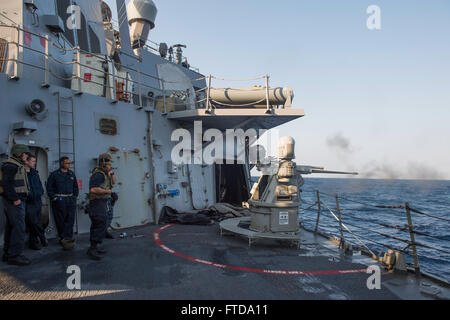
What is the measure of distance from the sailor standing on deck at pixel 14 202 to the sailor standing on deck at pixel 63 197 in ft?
2.72

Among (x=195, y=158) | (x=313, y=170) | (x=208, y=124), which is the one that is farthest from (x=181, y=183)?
(x=313, y=170)

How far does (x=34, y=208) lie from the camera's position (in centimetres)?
492

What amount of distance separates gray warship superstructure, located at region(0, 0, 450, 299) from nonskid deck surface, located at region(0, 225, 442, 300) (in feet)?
0.22

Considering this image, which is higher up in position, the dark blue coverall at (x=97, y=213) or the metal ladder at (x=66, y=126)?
the metal ladder at (x=66, y=126)

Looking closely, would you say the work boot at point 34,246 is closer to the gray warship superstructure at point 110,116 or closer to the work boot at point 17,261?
the gray warship superstructure at point 110,116

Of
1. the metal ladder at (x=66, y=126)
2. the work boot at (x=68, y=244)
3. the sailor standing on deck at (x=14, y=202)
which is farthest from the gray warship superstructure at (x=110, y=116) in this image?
the sailor standing on deck at (x=14, y=202)

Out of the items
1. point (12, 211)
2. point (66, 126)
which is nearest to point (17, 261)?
point (12, 211)

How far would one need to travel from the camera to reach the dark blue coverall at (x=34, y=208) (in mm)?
4816

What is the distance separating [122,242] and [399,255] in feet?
16.0

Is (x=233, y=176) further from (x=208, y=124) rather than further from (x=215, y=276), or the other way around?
(x=215, y=276)

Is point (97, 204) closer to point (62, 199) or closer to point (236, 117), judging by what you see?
point (62, 199)

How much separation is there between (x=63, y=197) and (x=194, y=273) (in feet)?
9.67

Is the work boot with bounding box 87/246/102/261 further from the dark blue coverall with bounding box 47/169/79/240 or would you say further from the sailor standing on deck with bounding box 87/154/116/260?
the dark blue coverall with bounding box 47/169/79/240
